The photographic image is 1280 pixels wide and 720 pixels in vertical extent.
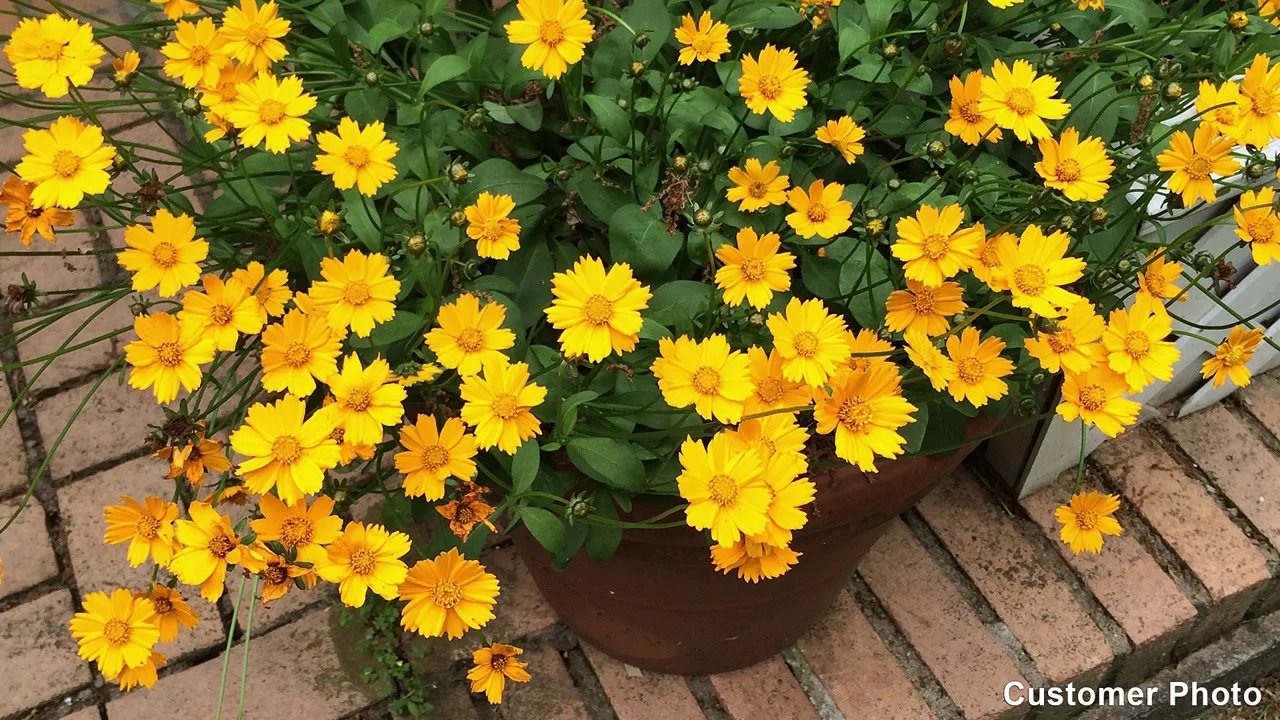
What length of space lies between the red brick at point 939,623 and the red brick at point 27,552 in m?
1.26

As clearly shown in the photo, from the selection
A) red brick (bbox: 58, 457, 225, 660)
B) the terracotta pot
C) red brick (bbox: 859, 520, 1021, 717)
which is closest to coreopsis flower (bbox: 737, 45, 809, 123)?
the terracotta pot

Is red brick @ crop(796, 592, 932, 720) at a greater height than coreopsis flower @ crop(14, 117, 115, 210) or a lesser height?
lesser

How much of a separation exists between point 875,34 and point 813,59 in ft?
0.40

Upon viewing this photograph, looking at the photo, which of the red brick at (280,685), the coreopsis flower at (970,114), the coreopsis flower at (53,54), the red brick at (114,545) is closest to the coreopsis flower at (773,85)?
the coreopsis flower at (970,114)

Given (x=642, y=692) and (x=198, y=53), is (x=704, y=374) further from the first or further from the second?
(x=642, y=692)

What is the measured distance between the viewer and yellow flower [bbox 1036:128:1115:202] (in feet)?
2.95

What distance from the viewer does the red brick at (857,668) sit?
148 centimetres

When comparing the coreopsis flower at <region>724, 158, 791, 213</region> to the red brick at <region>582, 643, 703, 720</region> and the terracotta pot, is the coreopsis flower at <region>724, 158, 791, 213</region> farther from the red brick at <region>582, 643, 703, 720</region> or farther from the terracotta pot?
the red brick at <region>582, 643, 703, 720</region>

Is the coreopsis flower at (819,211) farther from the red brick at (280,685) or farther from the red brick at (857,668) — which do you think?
the red brick at (280,685)

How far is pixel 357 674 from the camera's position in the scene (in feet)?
4.98

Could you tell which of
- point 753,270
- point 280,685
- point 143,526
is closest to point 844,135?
point 753,270

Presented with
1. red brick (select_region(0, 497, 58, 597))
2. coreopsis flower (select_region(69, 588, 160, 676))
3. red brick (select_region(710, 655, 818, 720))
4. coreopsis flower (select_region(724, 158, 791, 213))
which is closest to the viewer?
coreopsis flower (select_region(69, 588, 160, 676))

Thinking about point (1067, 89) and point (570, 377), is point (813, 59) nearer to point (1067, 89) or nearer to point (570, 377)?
point (1067, 89)

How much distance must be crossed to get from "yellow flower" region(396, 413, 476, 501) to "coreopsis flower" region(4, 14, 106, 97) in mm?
447
